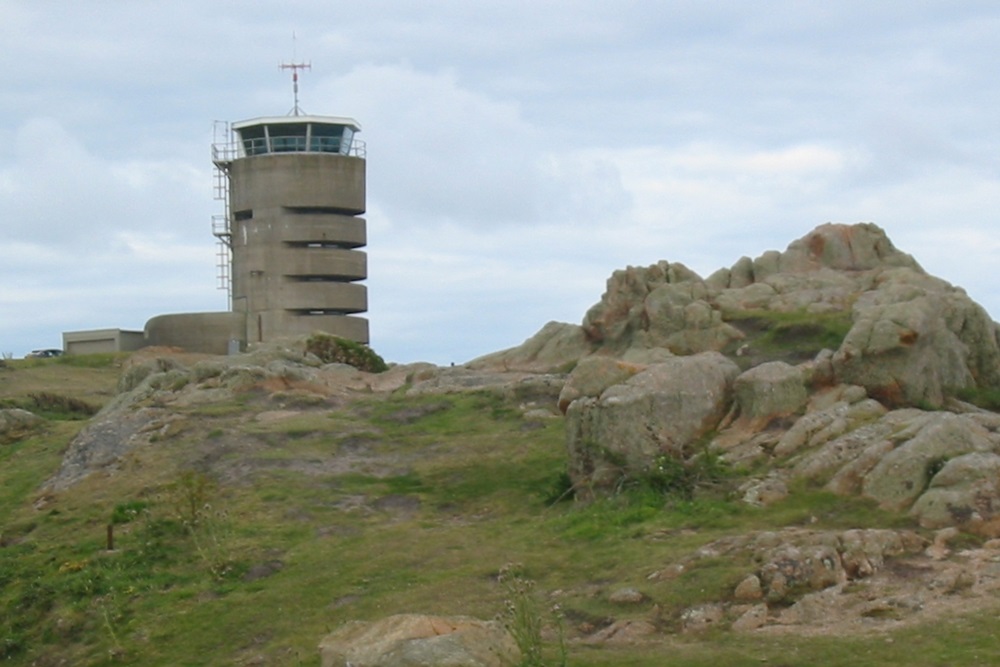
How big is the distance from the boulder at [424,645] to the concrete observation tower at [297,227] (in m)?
72.9

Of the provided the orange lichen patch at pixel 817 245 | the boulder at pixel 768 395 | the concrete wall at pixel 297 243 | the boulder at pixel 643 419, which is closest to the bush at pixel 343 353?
the orange lichen patch at pixel 817 245

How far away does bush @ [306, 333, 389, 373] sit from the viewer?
65.1 metres

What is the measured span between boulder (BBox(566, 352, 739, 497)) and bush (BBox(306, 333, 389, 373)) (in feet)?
112

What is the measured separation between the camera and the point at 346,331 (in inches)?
3620

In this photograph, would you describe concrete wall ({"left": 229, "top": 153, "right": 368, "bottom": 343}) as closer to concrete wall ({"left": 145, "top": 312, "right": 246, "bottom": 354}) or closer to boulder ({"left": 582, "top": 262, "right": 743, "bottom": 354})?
concrete wall ({"left": 145, "top": 312, "right": 246, "bottom": 354})

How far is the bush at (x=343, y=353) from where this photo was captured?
65.1 metres

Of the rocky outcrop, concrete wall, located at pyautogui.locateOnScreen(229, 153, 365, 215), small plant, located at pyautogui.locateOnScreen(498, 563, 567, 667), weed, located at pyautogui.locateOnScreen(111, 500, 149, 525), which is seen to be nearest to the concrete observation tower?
concrete wall, located at pyautogui.locateOnScreen(229, 153, 365, 215)

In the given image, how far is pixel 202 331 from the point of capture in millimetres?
91812

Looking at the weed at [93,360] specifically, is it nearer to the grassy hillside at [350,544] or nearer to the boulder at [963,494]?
the grassy hillside at [350,544]

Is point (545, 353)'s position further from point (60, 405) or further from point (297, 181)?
point (297, 181)

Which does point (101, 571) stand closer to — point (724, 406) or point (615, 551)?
point (615, 551)

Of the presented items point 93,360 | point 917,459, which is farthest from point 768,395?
point 93,360

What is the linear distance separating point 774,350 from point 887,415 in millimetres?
14142

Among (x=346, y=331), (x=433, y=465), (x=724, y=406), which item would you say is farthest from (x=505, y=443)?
(x=346, y=331)
